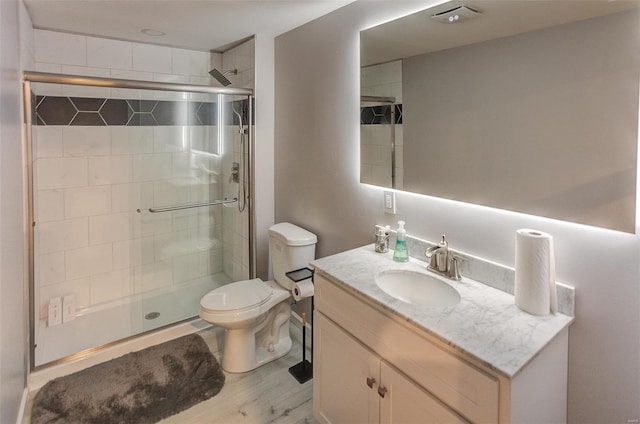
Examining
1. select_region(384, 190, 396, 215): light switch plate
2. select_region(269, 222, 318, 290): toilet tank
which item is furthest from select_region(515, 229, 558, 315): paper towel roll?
select_region(269, 222, 318, 290): toilet tank

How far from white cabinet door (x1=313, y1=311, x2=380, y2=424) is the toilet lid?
60cm

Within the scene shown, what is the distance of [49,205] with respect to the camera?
270cm

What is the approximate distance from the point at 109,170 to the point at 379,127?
2.17 m

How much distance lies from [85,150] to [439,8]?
2.61 metres

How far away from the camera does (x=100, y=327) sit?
2.68 m

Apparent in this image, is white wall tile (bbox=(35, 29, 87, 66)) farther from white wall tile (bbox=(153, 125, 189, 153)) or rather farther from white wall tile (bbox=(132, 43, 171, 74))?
white wall tile (bbox=(153, 125, 189, 153))

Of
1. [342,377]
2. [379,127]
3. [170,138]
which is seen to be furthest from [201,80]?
[342,377]

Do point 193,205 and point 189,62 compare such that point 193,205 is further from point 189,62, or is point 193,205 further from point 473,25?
point 473,25

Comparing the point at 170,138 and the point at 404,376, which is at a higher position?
the point at 170,138

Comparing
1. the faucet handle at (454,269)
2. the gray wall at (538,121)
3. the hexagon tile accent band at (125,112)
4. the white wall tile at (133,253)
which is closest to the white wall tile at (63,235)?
the white wall tile at (133,253)

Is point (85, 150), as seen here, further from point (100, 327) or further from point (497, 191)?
point (497, 191)

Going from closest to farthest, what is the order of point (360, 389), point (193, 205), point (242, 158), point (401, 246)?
point (360, 389) < point (401, 246) < point (242, 158) < point (193, 205)

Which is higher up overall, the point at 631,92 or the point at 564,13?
the point at 564,13

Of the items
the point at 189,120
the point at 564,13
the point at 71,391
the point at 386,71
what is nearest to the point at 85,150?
the point at 189,120
